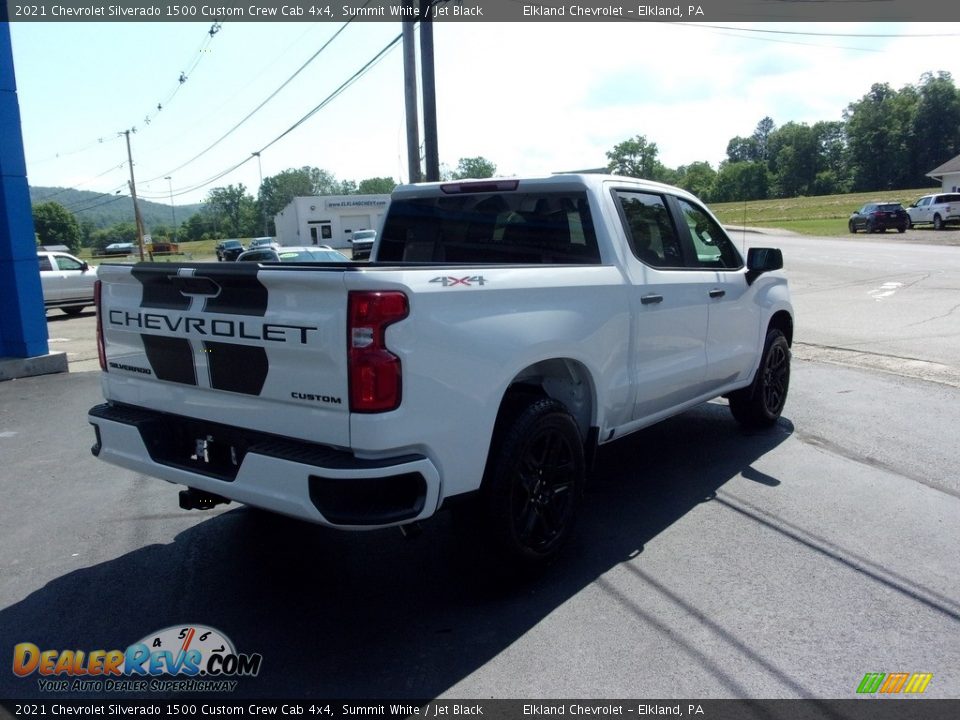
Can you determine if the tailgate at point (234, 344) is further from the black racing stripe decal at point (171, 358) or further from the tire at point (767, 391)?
the tire at point (767, 391)

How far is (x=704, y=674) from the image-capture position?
3191 mm

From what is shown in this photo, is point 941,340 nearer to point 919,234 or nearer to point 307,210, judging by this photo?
point 919,234

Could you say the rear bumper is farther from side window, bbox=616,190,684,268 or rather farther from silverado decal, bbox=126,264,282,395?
side window, bbox=616,190,684,268

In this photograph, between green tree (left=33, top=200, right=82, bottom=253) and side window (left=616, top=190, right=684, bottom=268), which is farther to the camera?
green tree (left=33, top=200, right=82, bottom=253)

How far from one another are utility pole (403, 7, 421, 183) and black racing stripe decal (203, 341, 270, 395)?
1061 centimetres

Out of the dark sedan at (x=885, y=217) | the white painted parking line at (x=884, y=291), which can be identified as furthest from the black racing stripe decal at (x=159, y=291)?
the dark sedan at (x=885, y=217)

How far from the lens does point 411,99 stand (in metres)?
13.9

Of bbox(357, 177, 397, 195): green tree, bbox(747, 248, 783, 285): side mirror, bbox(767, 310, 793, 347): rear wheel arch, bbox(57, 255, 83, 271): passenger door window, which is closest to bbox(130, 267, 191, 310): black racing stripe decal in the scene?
bbox(747, 248, 783, 285): side mirror

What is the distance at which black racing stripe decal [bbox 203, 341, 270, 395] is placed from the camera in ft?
11.3

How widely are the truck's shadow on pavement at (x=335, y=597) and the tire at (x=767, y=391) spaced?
4.97ft

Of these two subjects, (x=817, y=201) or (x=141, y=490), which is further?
(x=817, y=201)

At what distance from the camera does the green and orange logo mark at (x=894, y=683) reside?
3.07 m

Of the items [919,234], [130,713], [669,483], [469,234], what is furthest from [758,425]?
[919,234]

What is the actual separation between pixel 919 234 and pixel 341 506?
41.5m
